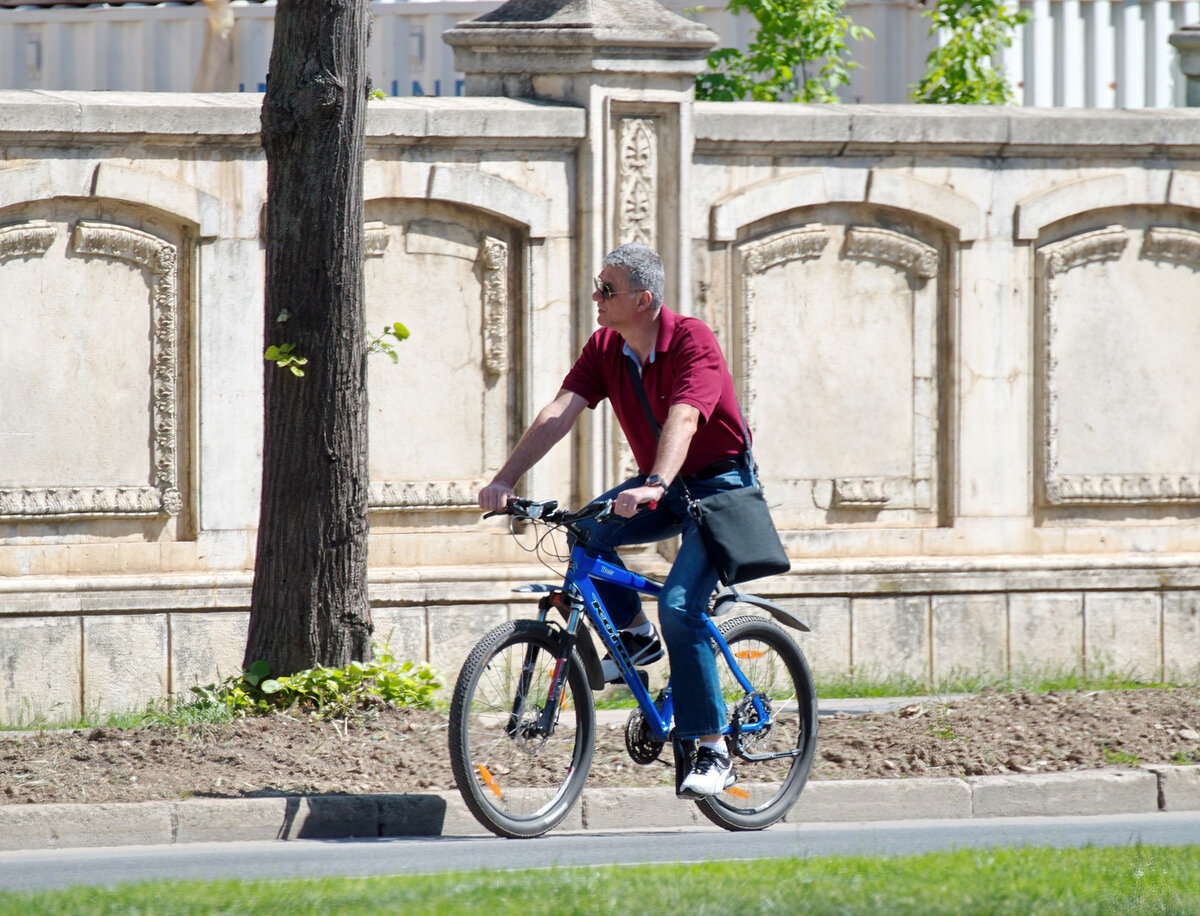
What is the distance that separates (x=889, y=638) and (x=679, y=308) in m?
2.02

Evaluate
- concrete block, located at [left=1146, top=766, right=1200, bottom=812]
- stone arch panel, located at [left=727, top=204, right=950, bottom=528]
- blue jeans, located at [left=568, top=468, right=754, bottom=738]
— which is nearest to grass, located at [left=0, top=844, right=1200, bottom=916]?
blue jeans, located at [left=568, top=468, right=754, bottom=738]

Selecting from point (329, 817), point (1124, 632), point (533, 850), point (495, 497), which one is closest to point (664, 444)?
point (495, 497)

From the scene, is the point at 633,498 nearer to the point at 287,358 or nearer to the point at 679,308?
the point at 287,358

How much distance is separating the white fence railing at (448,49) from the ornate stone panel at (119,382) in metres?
4.62

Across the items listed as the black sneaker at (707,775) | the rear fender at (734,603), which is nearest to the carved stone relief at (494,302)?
the rear fender at (734,603)

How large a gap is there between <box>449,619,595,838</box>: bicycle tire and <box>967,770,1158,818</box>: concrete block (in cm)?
171

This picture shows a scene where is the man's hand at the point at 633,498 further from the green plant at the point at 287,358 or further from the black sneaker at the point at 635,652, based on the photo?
the green plant at the point at 287,358

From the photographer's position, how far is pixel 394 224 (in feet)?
31.4

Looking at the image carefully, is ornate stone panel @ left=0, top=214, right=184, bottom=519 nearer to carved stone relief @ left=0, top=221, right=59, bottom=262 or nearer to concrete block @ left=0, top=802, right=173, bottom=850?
carved stone relief @ left=0, top=221, right=59, bottom=262

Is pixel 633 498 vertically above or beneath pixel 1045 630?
above

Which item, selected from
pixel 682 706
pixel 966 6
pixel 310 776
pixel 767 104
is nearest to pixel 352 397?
pixel 310 776

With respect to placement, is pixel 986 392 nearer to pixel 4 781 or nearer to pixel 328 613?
pixel 328 613

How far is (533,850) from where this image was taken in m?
6.43

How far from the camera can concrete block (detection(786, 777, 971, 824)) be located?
7.36 meters
